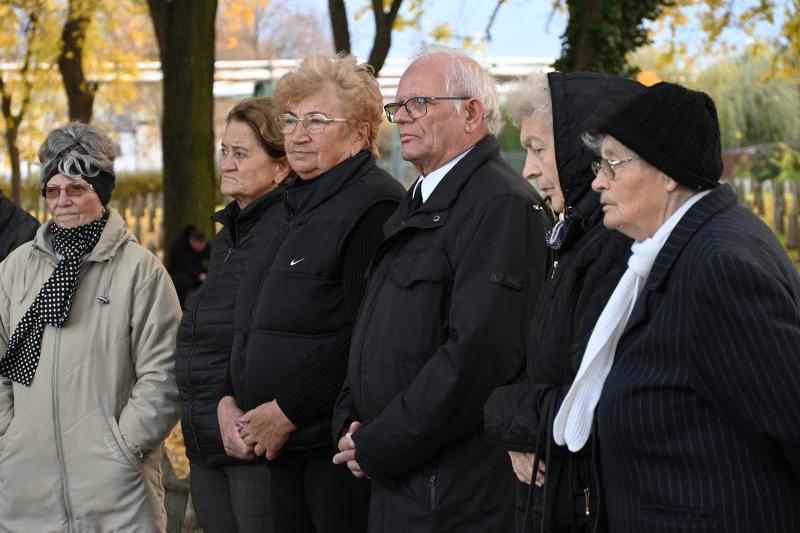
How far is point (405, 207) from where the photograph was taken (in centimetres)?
393

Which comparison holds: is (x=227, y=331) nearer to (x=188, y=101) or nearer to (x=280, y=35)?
(x=188, y=101)

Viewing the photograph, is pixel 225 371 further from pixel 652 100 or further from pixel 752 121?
pixel 752 121

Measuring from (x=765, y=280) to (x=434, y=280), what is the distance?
1.29 meters

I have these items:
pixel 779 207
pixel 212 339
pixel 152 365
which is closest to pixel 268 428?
pixel 212 339

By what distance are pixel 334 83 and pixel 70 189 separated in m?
1.18

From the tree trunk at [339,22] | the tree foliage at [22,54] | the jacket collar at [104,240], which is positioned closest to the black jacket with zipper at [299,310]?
the jacket collar at [104,240]

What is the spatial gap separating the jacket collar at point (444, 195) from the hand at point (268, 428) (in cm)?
80

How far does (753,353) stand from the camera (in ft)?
8.27

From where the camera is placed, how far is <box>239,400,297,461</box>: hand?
164 inches

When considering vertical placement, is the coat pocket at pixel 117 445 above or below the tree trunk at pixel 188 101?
below

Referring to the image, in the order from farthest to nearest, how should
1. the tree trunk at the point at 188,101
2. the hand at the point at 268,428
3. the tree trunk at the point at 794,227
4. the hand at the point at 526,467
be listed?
the tree trunk at the point at 794,227
the tree trunk at the point at 188,101
the hand at the point at 268,428
the hand at the point at 526,467

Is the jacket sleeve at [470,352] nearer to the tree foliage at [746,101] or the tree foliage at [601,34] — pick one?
the tree foliage at [601,34]

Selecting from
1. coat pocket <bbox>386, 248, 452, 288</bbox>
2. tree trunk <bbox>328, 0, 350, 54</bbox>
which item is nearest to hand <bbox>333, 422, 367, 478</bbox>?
coat pocket <bbox>386, 248, 452, 288</bbox>

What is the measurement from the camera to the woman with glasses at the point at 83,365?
4559 mm
